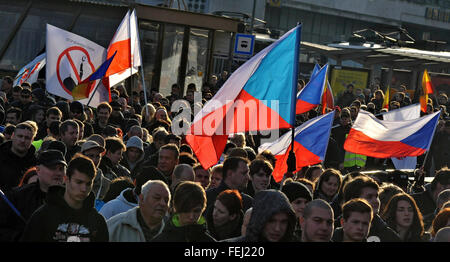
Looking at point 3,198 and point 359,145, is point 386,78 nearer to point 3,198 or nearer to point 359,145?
point 359,145

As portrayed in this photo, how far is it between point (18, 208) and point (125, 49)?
7.63 metres

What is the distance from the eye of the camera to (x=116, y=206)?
266 inches

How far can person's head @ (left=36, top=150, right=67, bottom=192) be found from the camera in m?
6.61

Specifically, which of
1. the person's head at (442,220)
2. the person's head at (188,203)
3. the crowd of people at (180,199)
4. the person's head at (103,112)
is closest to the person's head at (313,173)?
the crowd of people at (180,199)

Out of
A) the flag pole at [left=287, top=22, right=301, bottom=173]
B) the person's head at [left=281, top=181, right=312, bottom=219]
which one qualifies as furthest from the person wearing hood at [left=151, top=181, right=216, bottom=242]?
the flag pole at [left=287, top=22, right=301, bottom=173]

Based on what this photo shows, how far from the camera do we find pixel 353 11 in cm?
6059

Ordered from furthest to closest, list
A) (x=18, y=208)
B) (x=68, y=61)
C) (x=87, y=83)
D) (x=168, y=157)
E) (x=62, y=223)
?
(x=68, y=61) < (x=87, y=83) < (x=168, y=157) < (x=18, y=208) < (x=62, y=223)

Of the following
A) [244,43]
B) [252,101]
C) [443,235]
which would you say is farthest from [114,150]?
[244,43]

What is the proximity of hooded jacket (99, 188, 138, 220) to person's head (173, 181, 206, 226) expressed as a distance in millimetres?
940

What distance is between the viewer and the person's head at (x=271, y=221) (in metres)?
5.38

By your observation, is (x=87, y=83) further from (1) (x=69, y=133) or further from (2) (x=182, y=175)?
(2) (x=182, y=175)

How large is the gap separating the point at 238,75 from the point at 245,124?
49 cm
